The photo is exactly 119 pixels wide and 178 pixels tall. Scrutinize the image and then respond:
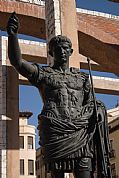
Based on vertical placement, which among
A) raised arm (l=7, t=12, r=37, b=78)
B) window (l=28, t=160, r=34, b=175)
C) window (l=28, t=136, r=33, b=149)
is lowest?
window (l=28, t=160, r=34, b=175)

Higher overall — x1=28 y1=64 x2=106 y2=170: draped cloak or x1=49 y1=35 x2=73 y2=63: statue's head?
x1=49 y1=35 x2=73 y2=63: statue's head

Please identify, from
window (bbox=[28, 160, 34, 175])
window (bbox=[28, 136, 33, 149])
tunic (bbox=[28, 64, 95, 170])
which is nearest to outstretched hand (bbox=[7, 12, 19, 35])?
tunic (bbox=[28, 64, 95, 170])

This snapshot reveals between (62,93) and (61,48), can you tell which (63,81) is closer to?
(62,93)

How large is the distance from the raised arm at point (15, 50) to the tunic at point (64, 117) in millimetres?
61

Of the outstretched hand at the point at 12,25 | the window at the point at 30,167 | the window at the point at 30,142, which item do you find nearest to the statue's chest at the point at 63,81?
the outstretched hand at the point at 12,25

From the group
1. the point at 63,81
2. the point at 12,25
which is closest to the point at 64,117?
the point at 63,81

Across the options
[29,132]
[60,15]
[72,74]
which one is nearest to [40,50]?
[60,15]

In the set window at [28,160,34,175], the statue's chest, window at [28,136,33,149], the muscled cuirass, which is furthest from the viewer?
window at [28,136,33,149]

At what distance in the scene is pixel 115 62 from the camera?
626 inches

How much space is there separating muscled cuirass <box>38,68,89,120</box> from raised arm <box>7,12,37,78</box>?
0.14m

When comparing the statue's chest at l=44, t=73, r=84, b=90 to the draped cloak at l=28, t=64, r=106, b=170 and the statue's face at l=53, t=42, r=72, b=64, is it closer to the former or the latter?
the draped cloak at l=28, t=64, r=106, b=170

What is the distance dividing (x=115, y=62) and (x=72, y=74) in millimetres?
12785

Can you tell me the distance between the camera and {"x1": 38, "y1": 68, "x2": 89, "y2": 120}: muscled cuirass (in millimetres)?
3057

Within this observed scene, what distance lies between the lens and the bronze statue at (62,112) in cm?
294
